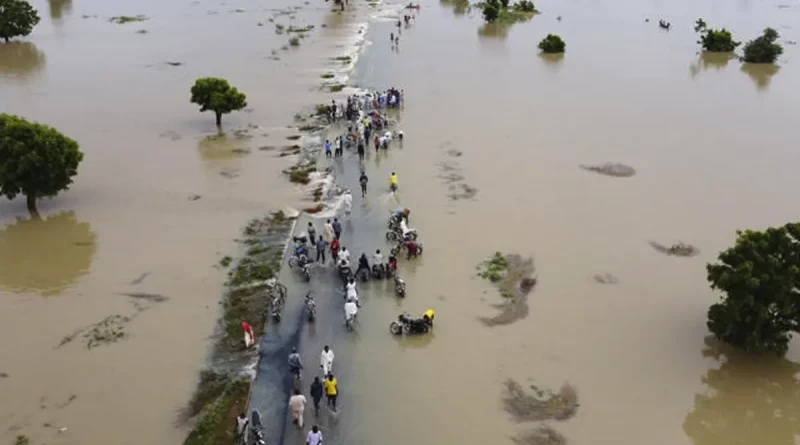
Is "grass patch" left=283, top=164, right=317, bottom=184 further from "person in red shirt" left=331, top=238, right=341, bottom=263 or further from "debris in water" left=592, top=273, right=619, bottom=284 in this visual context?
"debris in water" left=592, top=273, right=619, bottom=284

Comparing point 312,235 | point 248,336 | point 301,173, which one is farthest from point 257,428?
point 301,173

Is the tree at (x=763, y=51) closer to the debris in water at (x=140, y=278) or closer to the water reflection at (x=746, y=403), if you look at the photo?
the water reflection at (x=746, y=403)

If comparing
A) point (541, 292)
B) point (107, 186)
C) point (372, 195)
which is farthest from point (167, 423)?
point (107, 186)

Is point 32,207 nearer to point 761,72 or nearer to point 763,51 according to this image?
point 761,72

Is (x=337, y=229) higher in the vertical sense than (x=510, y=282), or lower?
higher

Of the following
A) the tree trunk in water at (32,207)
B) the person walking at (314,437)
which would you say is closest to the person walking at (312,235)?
the person walking at (314,437)

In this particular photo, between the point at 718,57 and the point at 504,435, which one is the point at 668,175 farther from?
the point at 718,57
